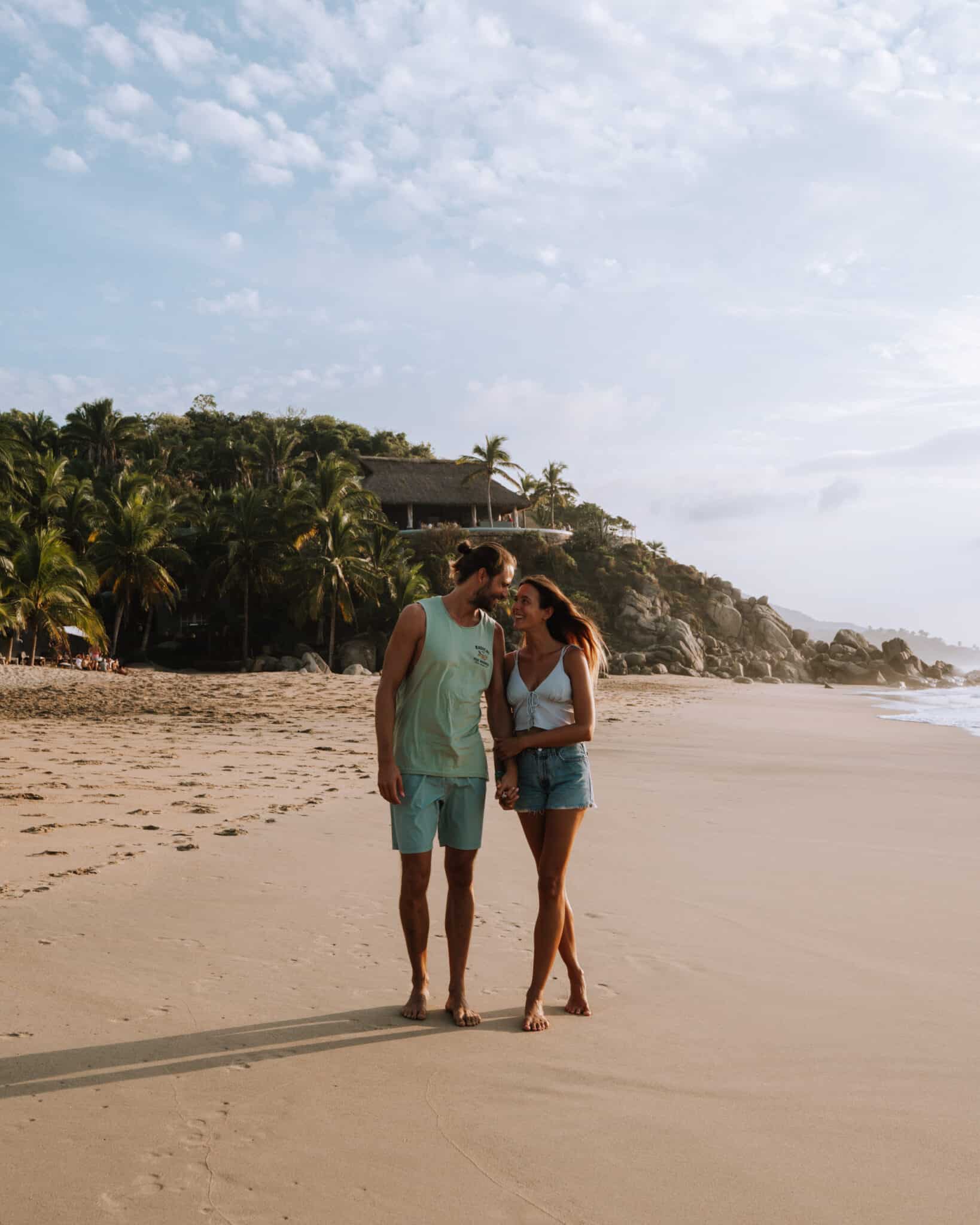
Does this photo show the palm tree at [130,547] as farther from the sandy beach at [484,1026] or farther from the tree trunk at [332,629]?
the sandy beach at [484,1026]

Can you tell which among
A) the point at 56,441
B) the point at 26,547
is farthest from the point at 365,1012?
the point at 56,441

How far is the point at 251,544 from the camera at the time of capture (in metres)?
37.8

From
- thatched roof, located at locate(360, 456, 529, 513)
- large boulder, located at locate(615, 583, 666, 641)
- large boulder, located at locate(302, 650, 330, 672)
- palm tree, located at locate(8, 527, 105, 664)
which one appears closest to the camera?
palm tree, located at locate(8, 527, 105, 664)

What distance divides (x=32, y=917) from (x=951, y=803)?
7.85 metres

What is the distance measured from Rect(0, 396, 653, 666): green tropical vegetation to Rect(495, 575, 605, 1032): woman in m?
25.2

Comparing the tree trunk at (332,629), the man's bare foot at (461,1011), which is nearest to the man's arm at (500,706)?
the man's bare foot at (461,1011)

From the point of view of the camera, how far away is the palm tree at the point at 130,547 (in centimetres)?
3456

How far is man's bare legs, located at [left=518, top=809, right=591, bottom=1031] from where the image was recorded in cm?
356

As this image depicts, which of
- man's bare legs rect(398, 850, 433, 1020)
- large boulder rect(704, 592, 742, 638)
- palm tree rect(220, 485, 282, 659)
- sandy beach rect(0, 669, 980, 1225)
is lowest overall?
sandy beach rect(0, 669, 980, 1225)

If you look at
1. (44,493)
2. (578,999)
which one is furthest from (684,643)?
(578,999)

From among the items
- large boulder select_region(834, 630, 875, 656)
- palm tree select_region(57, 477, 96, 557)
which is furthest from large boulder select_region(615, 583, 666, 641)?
palm tree select_region(57, 477, 96, 557)

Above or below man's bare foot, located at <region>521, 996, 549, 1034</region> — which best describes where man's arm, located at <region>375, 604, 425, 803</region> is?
above

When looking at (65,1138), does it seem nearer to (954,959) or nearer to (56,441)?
(954,959)

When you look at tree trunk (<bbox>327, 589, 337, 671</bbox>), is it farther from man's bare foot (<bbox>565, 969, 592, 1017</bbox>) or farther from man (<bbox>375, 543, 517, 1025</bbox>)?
man's bare foot (<bbox>565, 969, 592, 1017</bbox>)
